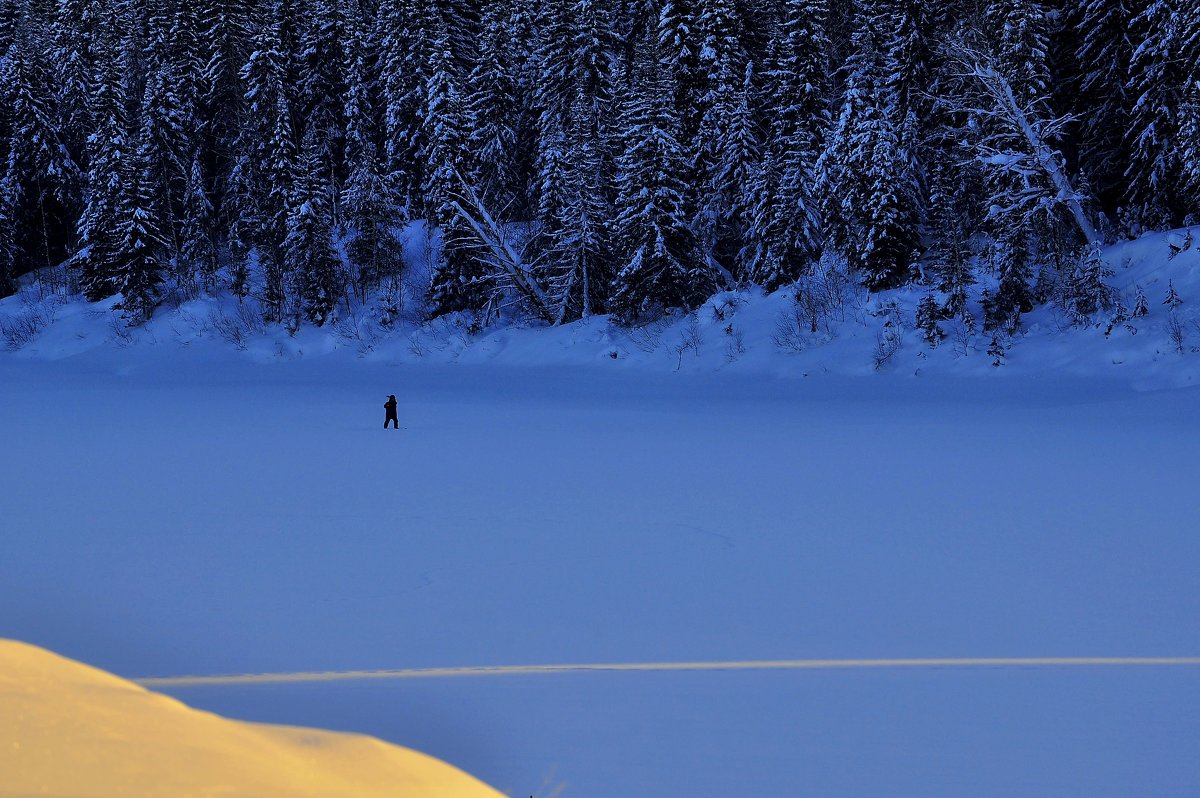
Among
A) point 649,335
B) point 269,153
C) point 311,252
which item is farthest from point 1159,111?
point 269,153

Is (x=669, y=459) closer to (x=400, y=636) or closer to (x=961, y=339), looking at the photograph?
(x=400, y=636)

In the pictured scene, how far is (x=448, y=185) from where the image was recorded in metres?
40.6

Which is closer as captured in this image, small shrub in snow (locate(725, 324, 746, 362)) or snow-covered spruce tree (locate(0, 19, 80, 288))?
small shrub in snow (locate(725, 324, 746, 362))

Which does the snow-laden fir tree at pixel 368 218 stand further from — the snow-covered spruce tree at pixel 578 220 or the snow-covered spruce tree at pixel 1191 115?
the snow-covered spruce tree at pixel 1191 115

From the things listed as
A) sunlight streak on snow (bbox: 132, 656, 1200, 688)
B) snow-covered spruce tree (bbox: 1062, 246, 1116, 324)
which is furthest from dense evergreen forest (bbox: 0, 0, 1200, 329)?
sunlight streak on snow (bbox: 132, 656, 1200, 688)

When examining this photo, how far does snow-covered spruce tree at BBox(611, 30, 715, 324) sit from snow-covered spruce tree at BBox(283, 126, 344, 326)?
14.5m

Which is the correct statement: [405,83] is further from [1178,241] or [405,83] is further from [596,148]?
[1178,241]

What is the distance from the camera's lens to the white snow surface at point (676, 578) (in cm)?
568

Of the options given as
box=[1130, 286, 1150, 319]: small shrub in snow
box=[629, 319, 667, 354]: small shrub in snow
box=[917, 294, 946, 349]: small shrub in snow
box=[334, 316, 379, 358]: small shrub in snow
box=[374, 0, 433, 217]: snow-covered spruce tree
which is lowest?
box=[334, 316, 379, 358]: small shrub in snow

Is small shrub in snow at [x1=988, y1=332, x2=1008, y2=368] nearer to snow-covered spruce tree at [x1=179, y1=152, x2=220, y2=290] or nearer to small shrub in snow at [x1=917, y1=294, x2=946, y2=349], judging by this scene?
small shrub in snow at [x1=917, y1=294, x2=946, y2=349]

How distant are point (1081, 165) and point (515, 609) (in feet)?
108

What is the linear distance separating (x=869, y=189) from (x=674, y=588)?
2482 centimetres

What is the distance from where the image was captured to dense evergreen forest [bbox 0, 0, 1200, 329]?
2975cm

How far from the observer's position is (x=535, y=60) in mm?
46531
